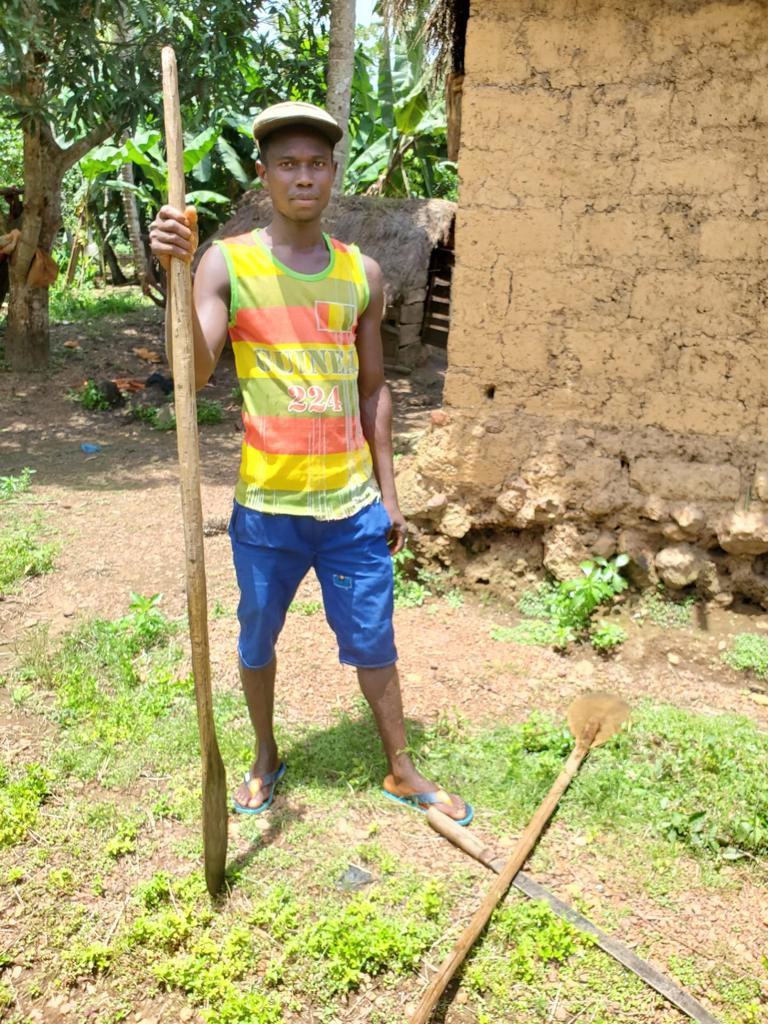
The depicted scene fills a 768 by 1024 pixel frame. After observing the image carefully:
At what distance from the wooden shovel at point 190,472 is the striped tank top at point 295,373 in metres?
0.30

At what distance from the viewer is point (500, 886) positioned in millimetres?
2377

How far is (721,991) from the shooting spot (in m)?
2.18

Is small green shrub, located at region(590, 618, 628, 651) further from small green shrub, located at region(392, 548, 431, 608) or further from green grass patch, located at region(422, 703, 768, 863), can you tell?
small green shrub, located at region(392, 548, 431, 608)

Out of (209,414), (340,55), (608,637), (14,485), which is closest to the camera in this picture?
(608,637)

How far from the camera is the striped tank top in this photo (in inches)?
93.7

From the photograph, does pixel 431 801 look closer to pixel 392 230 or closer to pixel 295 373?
pixel 295 373

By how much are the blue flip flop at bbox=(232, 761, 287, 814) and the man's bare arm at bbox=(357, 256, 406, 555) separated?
0.87 metres

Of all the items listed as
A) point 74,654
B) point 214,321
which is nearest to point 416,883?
point 214,321

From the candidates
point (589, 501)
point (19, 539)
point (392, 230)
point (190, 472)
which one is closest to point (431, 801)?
point (190, 472)

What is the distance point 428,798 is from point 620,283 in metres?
2.38

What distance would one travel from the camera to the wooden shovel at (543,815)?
6.89ft

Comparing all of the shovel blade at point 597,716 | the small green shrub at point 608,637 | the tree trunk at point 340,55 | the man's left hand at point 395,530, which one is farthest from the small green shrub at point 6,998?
the tree trunk at point 340,55

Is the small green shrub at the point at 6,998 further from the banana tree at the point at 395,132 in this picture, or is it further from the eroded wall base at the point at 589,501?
the banana tree at the point at 395,132

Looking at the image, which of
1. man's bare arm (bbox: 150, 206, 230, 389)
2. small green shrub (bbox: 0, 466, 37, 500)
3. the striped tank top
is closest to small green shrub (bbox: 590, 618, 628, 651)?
the striped tank top
